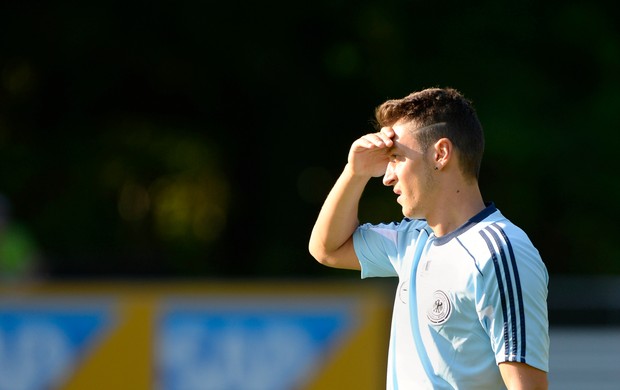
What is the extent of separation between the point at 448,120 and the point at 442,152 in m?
0.09

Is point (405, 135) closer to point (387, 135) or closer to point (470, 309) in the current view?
point (387, 135)

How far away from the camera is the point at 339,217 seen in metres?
3.45

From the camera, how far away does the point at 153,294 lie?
774 cm

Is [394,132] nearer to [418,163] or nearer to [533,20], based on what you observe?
[418,163]

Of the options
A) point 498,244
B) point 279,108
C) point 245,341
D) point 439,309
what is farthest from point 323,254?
point 279,108

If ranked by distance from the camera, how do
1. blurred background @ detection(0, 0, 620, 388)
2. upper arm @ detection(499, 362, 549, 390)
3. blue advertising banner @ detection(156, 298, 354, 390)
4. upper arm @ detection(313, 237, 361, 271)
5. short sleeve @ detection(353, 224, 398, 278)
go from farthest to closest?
blurred background @ detection(0, 0, 620, 388)
blue advertising banner @ detection(156, 298, 354, 390)
upper arm @ detection(313, 237, 361, 271)
short sleeve @ detection(353, 224, 398, 278)
upper arm @ detection(499, 362, 549, 390)

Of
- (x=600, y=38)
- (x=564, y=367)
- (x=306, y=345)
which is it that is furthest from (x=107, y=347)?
(x=600, y=38)

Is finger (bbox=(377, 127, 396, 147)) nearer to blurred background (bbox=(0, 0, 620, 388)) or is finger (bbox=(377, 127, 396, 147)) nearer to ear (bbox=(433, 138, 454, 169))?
ear (bbox=(433, 138, 454, 169))

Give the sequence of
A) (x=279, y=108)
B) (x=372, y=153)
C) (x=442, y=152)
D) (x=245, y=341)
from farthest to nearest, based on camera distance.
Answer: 1. (x=279, y=108)
2. (x=245, y=341)
3. (x=372, y=153)
4. (x=442, y=152)

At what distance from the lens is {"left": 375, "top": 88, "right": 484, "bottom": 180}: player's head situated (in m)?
3.09

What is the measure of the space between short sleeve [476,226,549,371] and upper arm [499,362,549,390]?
1 centimetres

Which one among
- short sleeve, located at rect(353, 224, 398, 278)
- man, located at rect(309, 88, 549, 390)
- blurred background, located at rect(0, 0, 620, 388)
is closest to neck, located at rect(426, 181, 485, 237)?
man, located at rect(309, 88, 549, 390)

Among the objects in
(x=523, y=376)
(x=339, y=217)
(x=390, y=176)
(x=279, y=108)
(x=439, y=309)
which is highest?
(x=279, y=108)

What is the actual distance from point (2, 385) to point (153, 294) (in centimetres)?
112
